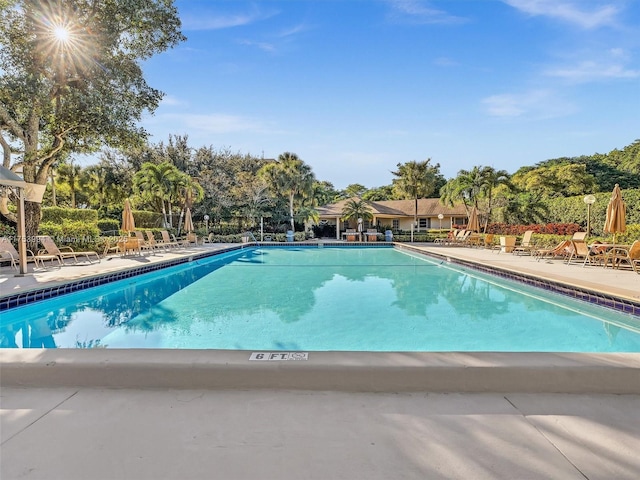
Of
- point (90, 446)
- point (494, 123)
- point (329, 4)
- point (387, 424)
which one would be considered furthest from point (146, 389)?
point (494, 123)

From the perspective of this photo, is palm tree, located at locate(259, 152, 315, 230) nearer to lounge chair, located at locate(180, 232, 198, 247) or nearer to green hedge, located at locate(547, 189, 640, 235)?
lounge chair, located at locate(180, 232, 198, 247)

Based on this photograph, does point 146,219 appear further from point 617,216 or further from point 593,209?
point 593,209

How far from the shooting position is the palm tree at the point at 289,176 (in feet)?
86.3

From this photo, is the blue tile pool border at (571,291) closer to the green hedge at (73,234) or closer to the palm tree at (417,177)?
the green hedge at (73,234)

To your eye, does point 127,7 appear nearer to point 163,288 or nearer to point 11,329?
point 163,288

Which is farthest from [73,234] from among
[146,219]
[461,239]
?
[461,239]

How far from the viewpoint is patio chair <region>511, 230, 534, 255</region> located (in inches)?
590

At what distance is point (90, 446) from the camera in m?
1.99

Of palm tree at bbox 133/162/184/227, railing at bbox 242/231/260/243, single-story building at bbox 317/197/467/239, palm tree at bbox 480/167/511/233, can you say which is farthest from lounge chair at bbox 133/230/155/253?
palm tree at bbox 480/167/511/233

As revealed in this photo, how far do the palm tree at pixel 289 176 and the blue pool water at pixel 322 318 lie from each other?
16.9 metres

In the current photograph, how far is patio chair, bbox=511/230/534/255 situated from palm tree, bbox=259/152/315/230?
14.9 metres

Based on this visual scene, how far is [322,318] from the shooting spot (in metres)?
6.23

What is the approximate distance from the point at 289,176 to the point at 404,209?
14219 mm

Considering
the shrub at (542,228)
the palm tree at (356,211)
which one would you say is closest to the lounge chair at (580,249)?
the shrub at (542,228)
